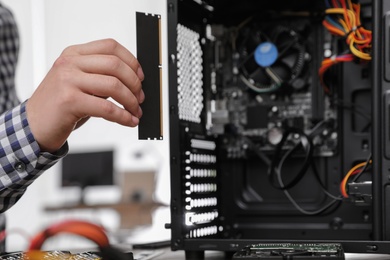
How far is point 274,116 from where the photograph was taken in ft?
3.04

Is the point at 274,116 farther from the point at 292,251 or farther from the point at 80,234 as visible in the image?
the point at 80,234

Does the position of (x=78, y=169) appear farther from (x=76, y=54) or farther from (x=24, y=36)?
(x=76, y=54)

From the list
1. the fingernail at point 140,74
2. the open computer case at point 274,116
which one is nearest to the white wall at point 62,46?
the open computer case at point 274,116

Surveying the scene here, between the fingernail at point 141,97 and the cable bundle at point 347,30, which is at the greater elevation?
the cable bundle at point 347,30

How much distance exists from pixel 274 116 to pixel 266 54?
11 centimetres

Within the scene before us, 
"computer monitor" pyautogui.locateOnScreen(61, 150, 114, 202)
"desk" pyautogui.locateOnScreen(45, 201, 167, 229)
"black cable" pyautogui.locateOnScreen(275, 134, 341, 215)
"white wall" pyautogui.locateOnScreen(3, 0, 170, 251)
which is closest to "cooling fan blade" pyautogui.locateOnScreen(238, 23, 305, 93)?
"black cable" pyautogui.locateOnScreen(275, 134, 341, 215)

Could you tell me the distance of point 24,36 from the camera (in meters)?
3.97

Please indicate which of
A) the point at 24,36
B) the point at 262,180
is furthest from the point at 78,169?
the point at 262,180

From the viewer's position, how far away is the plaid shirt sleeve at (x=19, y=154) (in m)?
0.72

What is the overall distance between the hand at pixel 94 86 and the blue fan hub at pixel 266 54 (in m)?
0.33

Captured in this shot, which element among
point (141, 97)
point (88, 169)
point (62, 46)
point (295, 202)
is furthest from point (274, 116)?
point (88, 169)

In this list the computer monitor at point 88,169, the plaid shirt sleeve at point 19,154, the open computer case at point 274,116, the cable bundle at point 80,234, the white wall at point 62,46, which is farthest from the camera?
the computer monitor at point 88,169

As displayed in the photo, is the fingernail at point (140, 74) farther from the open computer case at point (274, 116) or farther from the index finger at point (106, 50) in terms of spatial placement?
the open computer case at point (274, 116)

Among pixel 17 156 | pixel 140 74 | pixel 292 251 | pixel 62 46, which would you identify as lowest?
pixel 292 251
